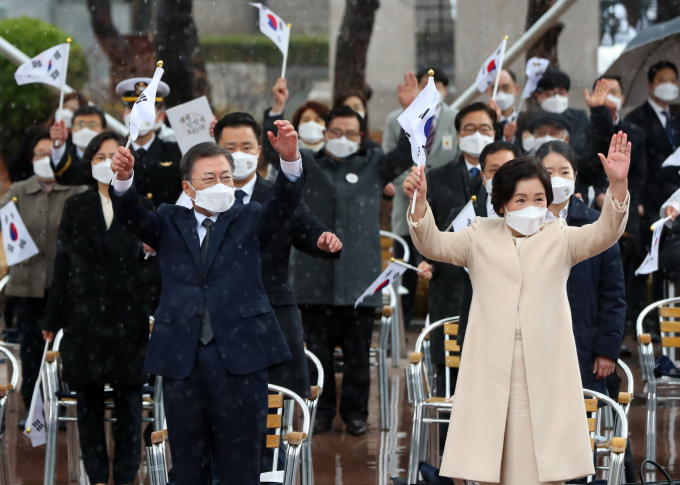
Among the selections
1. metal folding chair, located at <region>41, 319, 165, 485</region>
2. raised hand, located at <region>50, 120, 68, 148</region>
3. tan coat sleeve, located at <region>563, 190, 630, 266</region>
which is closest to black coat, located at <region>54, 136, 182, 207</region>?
raised hand, located at <region>50, 120, 68, 148</region>

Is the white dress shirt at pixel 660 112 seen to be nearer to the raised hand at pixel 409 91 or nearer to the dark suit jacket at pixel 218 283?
the raised hand at pixel 409 91

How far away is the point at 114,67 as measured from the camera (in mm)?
17219

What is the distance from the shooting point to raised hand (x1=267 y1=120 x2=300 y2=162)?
15.5ft

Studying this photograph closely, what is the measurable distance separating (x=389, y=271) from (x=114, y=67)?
11635mm

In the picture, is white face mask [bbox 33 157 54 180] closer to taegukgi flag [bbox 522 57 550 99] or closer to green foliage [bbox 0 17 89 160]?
taegukgi flag [bbox 522 57 550 99]

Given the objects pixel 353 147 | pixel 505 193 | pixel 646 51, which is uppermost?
pixel 646 51

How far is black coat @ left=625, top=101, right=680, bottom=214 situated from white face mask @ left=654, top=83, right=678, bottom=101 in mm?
167

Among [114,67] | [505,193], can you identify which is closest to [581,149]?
[505,193]

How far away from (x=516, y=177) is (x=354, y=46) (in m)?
9.93

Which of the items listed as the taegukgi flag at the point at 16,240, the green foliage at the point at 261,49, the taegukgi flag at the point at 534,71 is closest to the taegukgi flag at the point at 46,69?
the taegukgi flag at the point at 16,240

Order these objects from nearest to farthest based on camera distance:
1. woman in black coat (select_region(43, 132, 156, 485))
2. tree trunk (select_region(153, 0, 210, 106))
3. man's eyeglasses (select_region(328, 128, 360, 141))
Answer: woman in black coat (select_region(43, 132, 156, 485)), man's eyeglasses (select_region(328, 128, 360, 141)), tree trunk (select_region(153, 0, 210, 106))

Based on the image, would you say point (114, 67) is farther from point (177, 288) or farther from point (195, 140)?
point (177, 288)

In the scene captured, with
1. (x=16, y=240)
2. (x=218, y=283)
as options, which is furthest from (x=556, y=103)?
(x=218, y=283)

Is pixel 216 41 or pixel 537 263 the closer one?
pixel 537 263
